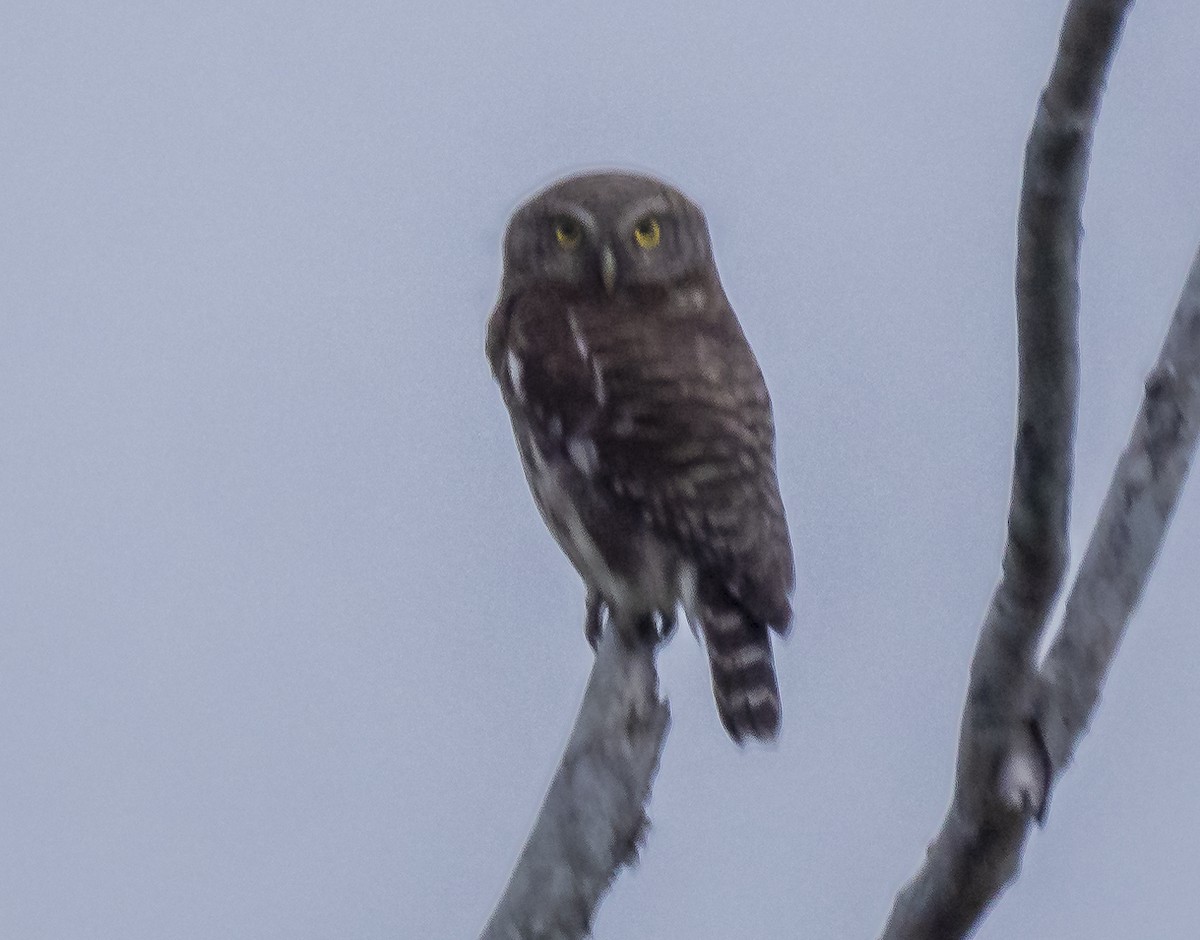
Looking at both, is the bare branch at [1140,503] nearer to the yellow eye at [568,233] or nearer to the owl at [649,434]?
the owl at [649,434]

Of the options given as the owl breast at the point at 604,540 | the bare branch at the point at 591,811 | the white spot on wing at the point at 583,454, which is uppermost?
the white spot on wing at the point at 583,454

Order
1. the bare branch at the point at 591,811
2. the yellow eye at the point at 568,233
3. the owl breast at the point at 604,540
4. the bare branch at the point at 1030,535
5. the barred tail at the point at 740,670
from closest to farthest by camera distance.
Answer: the bare branch at the point at 1030,535 → the bare branch at the point at 591,811 → the barred tail at the point at 740,670 → the owl breast at the point at 604,540 → the yellow eye at the point at 568,233

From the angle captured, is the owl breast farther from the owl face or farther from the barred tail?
the owl face

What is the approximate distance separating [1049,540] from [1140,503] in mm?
462

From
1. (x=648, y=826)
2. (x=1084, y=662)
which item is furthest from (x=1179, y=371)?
(x=648, y=826)

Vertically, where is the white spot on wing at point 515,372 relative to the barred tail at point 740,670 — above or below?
above

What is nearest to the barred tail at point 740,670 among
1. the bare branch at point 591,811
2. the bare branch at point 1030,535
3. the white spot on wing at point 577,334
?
the bare branch at point 591,811

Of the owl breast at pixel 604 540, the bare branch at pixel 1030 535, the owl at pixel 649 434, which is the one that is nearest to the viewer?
the bare branch at pixel 1030 535

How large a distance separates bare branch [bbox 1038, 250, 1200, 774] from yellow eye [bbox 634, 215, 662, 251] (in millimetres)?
3187

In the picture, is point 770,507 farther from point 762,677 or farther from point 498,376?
point 498,376

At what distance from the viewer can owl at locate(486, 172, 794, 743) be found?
567 cm

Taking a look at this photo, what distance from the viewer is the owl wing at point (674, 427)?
5750mm

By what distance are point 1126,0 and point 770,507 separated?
3.27 meters

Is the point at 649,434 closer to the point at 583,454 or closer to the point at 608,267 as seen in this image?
the point at 583,454
